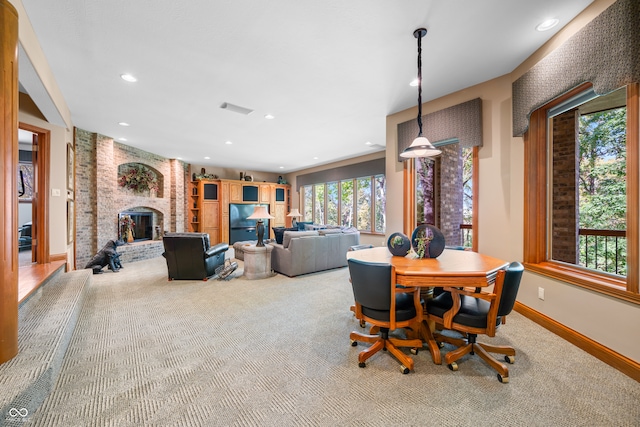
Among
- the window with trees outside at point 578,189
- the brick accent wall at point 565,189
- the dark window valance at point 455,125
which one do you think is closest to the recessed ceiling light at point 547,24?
the window with trees outside at point 578,189

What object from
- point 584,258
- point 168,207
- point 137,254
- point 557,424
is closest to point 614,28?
point 584,258

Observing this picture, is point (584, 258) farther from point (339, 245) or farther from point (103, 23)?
point (103, 23)

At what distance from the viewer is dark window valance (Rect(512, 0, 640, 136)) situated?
1750mm

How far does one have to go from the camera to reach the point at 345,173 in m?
7.95

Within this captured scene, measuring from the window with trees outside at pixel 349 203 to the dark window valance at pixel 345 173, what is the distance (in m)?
0.19

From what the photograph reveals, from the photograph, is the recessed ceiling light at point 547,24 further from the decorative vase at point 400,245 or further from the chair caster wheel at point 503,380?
the chair caster wheel at point 503,380

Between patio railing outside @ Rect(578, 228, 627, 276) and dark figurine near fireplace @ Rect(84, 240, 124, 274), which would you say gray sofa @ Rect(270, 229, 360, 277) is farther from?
patio railing outside @ Rect(578, 228, 627, 276)

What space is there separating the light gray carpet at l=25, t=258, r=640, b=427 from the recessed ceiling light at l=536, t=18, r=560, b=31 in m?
2.82

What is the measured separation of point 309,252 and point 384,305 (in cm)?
287

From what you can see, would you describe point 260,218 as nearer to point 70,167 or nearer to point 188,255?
point 188,255

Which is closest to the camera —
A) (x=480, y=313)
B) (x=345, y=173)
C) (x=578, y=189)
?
(x=480, y=313)

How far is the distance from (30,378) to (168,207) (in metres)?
6.72

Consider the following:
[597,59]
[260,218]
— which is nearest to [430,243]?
[597,59]

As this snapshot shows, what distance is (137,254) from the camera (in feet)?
19.9
